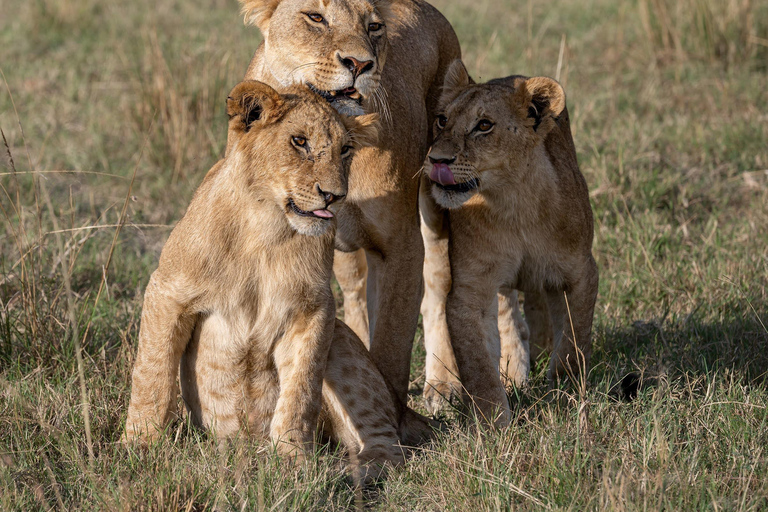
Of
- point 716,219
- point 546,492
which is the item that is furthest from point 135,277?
point 716,219

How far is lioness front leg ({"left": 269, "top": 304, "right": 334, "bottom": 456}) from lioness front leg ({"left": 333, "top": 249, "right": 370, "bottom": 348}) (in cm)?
151

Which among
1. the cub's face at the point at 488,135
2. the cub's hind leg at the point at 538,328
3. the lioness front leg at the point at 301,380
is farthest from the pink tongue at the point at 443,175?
the cub's hind leg at the point at 538,328

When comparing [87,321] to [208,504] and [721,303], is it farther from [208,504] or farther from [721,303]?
[721,303]

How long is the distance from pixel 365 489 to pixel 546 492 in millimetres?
638

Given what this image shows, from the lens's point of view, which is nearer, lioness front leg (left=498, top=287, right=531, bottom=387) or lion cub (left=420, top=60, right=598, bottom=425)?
lion cub (left=420, top=60, right=598, bottom=425)

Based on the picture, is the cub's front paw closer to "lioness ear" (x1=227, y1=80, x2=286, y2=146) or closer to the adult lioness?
the adult lioness

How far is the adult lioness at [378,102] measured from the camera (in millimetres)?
3600

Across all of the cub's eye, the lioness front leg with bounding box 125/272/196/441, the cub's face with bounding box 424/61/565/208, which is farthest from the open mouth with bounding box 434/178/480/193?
the lioness front leg with bounding box 125/272/196/441

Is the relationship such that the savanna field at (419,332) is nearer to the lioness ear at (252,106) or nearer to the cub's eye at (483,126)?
the lioness ear at (252,106)

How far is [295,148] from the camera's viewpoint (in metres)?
3.20

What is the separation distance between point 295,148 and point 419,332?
2.12 metres

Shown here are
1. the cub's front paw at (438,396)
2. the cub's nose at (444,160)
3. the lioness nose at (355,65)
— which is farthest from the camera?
the cub's front paw at (438,396)

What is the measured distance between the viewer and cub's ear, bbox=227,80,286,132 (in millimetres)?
3197

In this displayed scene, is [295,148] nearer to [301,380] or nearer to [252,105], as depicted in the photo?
[252,105]
